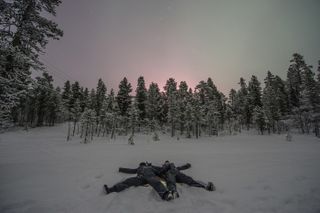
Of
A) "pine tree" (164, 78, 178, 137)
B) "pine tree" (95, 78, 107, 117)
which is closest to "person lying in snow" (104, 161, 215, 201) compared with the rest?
"pine tree" (164, 78, 178, 137)

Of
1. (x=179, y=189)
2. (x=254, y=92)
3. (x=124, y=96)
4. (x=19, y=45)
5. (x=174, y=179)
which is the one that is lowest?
(x=179, y=189)

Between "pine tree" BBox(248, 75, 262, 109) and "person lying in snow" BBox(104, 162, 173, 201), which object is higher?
"pine tree" BBox(248, 75, 262, 109)

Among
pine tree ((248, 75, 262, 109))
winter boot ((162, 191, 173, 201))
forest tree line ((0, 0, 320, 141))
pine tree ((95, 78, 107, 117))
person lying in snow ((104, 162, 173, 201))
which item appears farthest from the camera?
pine tree ((95, 78, 107, 117))

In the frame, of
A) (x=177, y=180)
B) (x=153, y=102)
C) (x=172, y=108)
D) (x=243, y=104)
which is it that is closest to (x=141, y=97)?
(x=153, y=102)

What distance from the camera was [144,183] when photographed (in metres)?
6.08

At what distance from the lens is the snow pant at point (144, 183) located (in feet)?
17.3

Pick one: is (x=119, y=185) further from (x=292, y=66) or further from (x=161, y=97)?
(x=292, y=66)

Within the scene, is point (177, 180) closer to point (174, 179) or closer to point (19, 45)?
point (174, 179)

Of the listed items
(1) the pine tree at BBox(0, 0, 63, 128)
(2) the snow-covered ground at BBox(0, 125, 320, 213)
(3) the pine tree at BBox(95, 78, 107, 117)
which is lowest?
(2) the snow-covered ground at BBox(0, 125, 320, 213)

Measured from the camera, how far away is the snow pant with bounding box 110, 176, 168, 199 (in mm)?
5259

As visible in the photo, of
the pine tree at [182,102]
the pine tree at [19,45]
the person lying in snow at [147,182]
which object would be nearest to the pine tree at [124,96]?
the pine tree at [182,102]

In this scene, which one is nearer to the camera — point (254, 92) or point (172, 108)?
point (172, 108)

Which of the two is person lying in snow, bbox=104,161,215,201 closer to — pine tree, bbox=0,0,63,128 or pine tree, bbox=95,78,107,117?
pine tree, bbox=0,0,63,128

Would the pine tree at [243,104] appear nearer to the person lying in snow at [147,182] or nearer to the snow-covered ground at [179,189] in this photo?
the snow-covered ground at [179,189]
